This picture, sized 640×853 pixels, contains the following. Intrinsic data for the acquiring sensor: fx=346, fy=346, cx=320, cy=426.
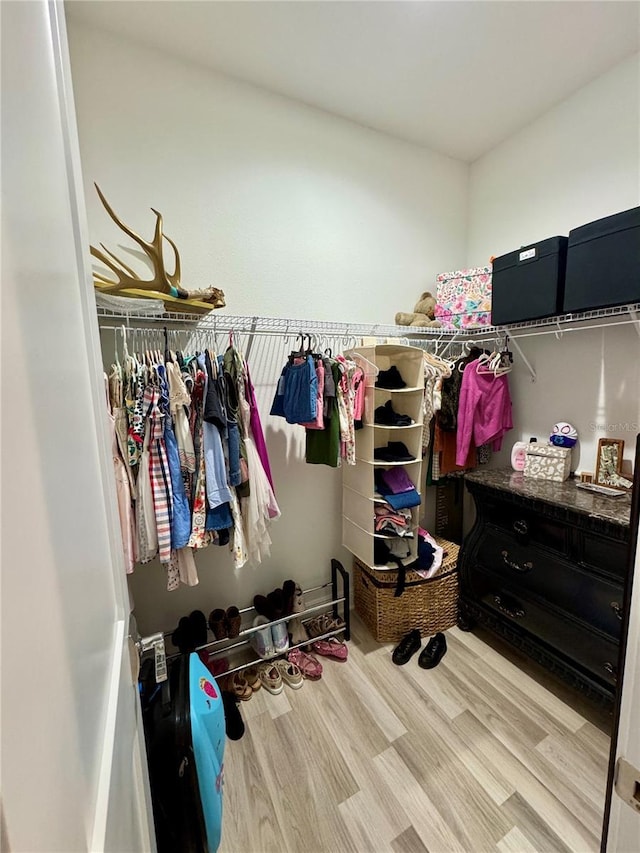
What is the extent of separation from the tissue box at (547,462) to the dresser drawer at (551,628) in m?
0.61

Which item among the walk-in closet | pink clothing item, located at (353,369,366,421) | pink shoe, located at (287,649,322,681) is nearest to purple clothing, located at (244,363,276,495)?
the walk-in closet

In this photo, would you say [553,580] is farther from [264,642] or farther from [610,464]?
[264,642]

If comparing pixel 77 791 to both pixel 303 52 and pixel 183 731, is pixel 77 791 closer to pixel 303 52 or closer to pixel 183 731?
pixel 183 731

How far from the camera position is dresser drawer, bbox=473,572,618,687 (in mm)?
1429

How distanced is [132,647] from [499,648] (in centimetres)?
198

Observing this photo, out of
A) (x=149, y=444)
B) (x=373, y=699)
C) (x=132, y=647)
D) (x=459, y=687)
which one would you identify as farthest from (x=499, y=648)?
(x=149, y=444)

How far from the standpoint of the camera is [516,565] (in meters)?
1.75

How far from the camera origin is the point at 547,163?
6.52 feet

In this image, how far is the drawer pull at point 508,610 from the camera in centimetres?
176

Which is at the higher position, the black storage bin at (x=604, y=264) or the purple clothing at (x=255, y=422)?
the black storage bin at (x=604, y=264)

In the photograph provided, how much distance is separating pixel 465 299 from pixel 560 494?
4.01 feet

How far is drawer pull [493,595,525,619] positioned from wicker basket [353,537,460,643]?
255 mm

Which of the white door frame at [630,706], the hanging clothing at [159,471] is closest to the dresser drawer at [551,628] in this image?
the white door frame at [630,706]

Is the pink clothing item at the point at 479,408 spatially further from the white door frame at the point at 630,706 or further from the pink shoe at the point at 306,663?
the white door frame at the point at 630,706
